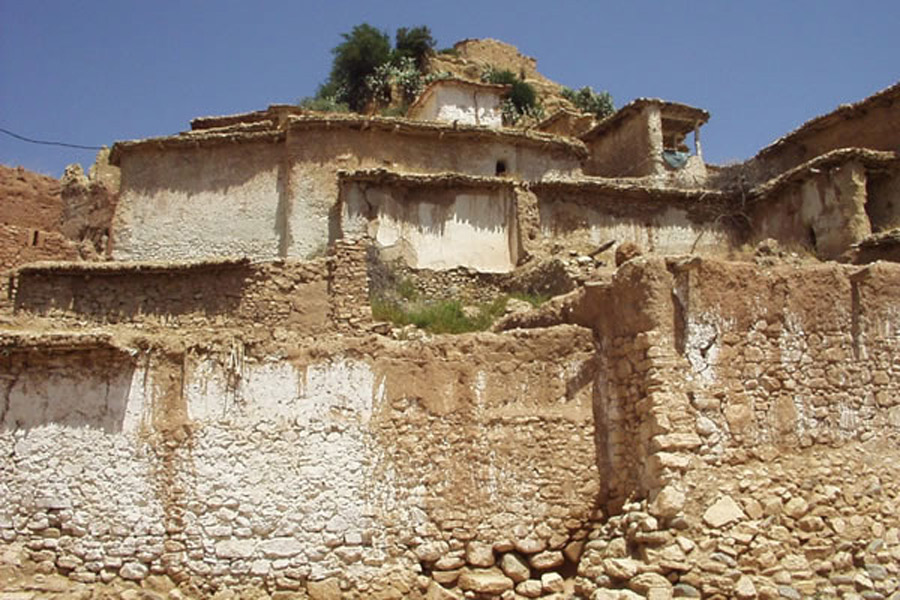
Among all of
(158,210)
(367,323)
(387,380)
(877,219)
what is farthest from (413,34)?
(387,380)

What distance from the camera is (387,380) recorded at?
1078cm

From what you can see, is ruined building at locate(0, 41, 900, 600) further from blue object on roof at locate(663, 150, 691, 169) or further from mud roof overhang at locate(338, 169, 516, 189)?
blue object on roof at locate(663, 150, 691, 169)

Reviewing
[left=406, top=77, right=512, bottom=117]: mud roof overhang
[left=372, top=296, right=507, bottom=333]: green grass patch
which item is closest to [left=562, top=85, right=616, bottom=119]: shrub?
[left=406, top=77, right=512, bottom=117]: mud roof overhang

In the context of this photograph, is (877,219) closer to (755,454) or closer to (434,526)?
(755,454)

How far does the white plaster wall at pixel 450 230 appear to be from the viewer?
64.2 feet

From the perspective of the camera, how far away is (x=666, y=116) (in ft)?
87.1

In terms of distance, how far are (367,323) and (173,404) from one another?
4.29 metres

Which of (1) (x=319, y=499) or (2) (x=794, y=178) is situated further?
(2) (x=794, y=178)

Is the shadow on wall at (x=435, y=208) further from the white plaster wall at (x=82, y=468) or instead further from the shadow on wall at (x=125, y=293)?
the white plaster wall at (x=82, y=468)

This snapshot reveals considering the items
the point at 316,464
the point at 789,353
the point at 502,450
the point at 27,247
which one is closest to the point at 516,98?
the point at 27,247

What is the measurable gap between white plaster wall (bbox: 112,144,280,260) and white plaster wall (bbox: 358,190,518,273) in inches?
125

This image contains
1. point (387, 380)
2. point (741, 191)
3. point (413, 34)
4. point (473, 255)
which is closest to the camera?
point (387, 380)

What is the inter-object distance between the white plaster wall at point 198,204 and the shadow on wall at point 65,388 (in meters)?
10.4

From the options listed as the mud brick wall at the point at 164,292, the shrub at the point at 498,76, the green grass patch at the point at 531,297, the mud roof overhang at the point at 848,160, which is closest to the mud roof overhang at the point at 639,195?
the mud roof overhang at the point at 848,160
